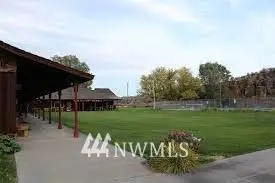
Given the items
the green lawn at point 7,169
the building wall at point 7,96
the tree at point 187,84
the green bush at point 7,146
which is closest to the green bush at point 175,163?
the green lawn at point 7,169

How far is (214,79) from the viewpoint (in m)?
109

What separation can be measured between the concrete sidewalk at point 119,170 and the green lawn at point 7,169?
144mm

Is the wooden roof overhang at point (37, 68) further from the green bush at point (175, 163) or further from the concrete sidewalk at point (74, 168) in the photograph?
Answer: the green bush at point (175, 163)

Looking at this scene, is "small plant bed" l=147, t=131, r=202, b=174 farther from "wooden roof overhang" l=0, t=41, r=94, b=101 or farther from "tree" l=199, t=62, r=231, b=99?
"tree" l=199, t=62, r=231, b=99

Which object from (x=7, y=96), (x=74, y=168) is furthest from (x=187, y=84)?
(x=74, y=168)

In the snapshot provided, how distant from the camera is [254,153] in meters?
13.2

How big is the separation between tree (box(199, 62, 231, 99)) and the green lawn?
279 feet

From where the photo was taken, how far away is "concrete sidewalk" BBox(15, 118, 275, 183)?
9.59 m

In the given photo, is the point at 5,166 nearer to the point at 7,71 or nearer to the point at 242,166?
the point at 242,166

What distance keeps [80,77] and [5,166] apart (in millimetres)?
9057

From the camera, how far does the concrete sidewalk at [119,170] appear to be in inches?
378

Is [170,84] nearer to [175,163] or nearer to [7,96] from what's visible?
[7,96]

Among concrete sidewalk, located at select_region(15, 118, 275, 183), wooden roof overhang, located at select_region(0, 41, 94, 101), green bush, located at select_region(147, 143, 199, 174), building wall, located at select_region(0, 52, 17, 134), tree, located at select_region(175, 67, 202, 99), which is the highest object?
tree, located at select_region(175, 67, 202, 99)

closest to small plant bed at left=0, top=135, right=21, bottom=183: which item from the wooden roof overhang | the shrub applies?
the wooden roof overhang
